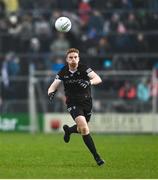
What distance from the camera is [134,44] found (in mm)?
30875

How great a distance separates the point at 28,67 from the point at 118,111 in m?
4.53

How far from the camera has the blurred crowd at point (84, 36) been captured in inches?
1188

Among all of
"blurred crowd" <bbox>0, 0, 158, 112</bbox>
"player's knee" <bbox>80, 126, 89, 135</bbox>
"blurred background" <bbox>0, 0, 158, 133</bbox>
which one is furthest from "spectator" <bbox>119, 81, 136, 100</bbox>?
"player's knee" <bbox>80, 126, 89, 135</bbox>

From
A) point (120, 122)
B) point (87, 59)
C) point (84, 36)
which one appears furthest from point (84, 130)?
point (84, 36)

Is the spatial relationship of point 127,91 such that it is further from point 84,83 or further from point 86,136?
point 86,136

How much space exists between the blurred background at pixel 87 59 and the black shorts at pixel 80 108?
495 inches

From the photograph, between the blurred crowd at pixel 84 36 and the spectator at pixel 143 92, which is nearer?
the spectator at pixel 143 92

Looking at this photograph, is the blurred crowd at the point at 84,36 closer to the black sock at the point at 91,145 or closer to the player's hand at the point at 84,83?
the player's hand at the point at 84,83

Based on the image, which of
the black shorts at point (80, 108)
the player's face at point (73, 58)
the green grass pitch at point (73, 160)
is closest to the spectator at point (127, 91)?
the green grass pitch at point (73, 160)

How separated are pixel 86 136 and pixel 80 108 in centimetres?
70

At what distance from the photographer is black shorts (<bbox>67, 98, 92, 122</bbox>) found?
15.4 metres

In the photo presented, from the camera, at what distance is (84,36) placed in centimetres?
3128

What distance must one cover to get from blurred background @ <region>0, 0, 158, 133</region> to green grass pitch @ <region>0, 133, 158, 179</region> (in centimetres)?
506

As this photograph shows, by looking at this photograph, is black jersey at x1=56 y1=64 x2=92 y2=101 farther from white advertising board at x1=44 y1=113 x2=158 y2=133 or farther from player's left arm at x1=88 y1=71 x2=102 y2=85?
white advertising board at x1=44 y1=113 x2=158 y2=133
